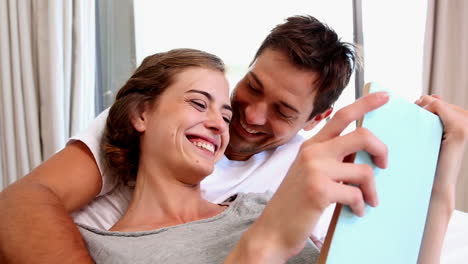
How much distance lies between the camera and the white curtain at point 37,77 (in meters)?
2.47

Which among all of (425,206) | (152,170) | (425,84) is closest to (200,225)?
(152,170)

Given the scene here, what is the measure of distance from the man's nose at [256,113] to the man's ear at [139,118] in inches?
15.7

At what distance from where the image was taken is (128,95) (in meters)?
1.33

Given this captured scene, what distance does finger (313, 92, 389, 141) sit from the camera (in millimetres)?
604

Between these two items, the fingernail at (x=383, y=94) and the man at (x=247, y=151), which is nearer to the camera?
the fingernail at (x=383, y=94)

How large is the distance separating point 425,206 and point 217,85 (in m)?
0.67

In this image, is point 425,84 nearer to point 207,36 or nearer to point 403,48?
point 403,48

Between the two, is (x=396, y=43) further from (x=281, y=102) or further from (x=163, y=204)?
(x=163, y=204)

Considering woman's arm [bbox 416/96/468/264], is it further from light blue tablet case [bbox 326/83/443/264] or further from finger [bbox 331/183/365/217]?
finger [bbox 331/183/365/217]

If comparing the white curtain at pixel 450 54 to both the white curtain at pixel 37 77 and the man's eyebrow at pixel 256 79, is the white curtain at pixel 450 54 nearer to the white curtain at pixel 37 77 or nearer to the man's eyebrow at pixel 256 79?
the man's eyebrow at pixel 256 79

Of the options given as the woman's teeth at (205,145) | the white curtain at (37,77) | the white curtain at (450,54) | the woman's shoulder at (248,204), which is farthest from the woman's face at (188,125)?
the white curtain at (450,54)

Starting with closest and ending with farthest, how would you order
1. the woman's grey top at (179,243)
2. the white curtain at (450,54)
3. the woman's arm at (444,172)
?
the woman's arm at (444,172) → the woman's grey top at (179,243) → the white curtain at (450,54)

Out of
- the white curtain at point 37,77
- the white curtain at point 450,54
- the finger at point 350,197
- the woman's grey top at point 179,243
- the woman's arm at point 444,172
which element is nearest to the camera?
the finger at point 350,197

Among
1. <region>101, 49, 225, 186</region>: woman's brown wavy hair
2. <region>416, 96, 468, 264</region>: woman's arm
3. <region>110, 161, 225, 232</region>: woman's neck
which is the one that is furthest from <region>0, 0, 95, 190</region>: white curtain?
<region>416, 96, 468, 264</region>: woman's arm
